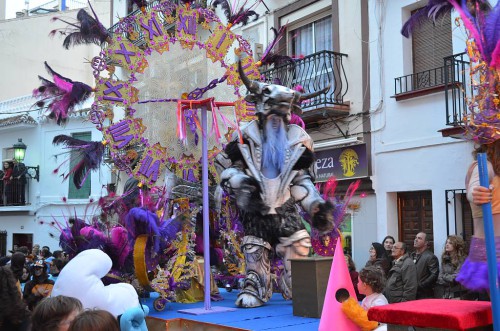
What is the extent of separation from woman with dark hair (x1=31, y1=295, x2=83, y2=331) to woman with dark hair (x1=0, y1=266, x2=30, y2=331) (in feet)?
2.31

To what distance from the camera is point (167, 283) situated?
5168mm

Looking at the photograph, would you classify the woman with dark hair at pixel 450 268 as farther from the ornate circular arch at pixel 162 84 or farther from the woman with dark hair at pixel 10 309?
the woman with dark hair at pixel 10 309

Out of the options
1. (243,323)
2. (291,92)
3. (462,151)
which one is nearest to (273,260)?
(243,323)

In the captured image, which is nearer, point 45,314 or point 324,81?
point 45,314

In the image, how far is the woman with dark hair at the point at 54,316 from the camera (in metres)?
2.43

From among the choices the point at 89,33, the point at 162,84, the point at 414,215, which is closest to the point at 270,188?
the point at 162,84

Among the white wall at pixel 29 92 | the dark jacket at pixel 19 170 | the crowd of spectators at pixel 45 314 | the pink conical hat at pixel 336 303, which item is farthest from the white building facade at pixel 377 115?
the dark jacket at pixel 19 170

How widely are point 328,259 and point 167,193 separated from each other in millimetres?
1793

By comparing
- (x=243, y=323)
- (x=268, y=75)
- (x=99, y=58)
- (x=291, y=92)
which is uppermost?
(x=268, y=75)

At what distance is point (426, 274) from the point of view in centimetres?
679

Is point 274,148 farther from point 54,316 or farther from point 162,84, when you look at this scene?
point 54,316

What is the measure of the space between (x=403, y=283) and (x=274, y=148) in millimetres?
2138

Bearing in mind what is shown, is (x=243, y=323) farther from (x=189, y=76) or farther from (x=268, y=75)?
(x=268, y=75)

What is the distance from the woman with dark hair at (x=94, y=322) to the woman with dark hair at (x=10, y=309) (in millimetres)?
1119
